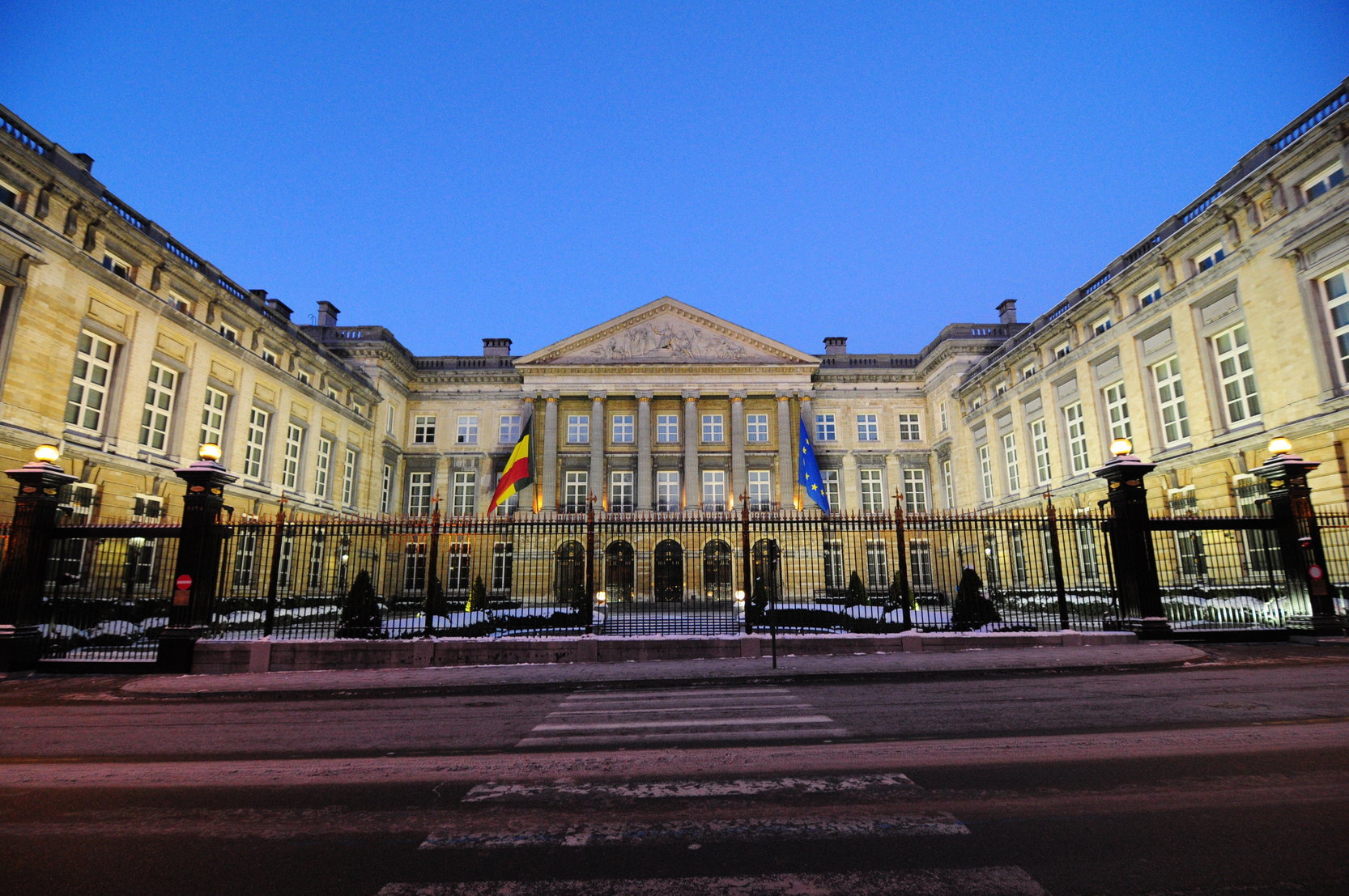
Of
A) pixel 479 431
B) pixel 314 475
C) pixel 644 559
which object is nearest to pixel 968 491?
pixel 644 559

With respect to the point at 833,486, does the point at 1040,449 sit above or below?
above

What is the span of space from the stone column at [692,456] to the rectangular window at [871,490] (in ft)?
34.8

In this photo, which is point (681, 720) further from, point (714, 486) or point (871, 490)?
point (871, 490)

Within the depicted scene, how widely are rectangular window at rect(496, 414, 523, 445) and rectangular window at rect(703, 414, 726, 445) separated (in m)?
12.0

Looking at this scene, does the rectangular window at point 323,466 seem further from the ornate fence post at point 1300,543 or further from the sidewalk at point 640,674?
the ornate fence post at point 1300,543

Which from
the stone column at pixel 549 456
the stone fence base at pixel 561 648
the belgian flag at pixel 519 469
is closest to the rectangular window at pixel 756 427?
the stone column at pixel 549 456

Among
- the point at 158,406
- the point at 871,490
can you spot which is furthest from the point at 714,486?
the point at 158,406

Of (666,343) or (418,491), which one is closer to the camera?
(666,343)

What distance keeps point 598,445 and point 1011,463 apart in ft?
76.3

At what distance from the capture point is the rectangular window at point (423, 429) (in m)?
42.1

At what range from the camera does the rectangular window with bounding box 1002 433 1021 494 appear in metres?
32.5

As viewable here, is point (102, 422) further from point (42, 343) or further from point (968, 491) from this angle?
point (968, 491)

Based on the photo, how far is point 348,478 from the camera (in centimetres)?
3547

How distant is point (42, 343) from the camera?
57.7 ft
